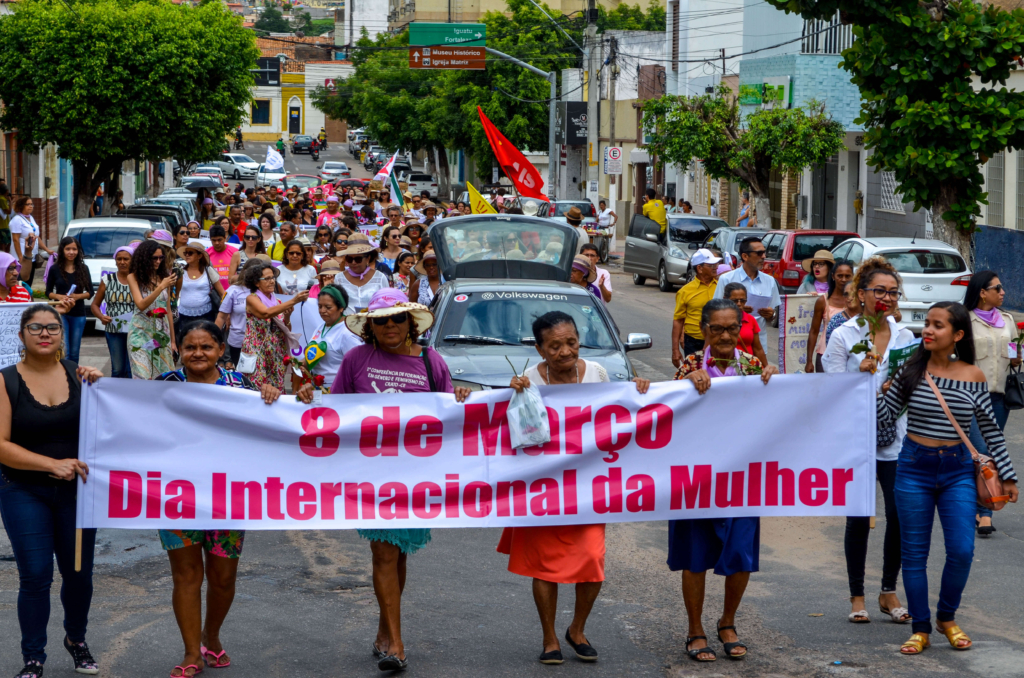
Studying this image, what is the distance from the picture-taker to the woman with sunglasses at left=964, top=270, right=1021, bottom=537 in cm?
765

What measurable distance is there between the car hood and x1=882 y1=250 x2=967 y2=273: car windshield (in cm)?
909

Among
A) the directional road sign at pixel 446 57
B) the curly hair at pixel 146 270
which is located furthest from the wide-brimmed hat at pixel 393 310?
the directional road sign at pixel 446 57

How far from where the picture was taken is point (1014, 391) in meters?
7.82

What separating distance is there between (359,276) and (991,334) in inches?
197

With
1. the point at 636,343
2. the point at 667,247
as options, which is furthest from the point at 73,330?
the point at 667,247

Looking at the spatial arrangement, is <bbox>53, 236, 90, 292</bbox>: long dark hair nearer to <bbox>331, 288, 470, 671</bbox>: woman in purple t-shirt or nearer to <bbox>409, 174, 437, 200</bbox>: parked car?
<bbox>331, 288, 470, 671</bbox>: woman in purple t-shirt

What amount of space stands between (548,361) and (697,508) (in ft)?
3.19

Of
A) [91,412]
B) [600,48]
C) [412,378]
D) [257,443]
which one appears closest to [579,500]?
[412,378]

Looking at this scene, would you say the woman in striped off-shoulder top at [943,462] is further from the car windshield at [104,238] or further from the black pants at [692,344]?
the car windshield at [104,238]

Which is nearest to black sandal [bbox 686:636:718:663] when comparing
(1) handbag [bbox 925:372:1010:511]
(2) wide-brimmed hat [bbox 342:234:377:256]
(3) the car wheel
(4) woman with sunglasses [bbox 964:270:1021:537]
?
(1) handbag [bbox 925:372:1010:511]

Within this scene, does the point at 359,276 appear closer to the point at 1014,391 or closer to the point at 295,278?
the point at 295,278

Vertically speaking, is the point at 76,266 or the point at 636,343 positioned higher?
the point at 76,266

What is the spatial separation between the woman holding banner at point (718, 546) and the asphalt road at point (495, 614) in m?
0.14

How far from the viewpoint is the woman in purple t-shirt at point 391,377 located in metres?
5.75
